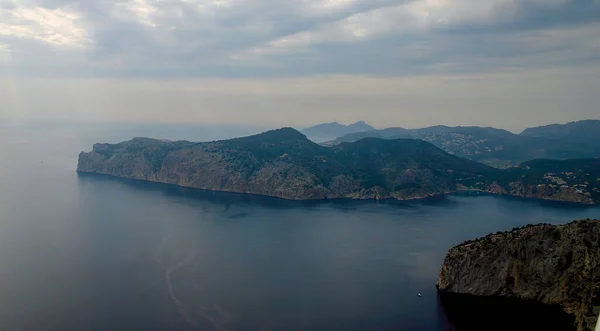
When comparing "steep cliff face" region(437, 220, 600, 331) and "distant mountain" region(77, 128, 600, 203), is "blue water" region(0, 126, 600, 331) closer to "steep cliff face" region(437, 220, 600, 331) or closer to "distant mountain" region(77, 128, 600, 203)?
"steep cliff face" region(437, 220, 600, 331)

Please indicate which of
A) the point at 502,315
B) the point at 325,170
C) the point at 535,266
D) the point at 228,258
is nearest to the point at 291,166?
the point at 325,170

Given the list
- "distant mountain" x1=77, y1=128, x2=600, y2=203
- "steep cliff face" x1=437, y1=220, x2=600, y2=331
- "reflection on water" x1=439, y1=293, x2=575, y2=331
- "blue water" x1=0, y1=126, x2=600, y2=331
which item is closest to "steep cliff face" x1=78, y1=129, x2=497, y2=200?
"distant mountain" x1=77, y1=128, x2=600, y2=203

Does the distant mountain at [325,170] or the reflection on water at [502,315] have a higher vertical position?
the distant mountain at [325,170]

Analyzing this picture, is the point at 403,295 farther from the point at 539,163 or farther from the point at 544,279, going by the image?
the point at 539,163

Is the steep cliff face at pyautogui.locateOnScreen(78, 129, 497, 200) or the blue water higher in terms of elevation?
the steep cliff face at pyautogui.locateOnScreen(78, 129, 497, 200)

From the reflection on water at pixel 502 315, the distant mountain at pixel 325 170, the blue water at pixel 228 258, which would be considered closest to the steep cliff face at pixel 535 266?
the reflection on water at pixel 502 315

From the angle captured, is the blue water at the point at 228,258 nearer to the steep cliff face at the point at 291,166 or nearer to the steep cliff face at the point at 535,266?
the steep cliff face at the point at 535,266
